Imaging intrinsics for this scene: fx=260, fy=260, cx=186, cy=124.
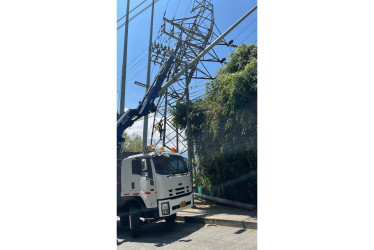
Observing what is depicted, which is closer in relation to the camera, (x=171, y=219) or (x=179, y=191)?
(x=179, y=191)

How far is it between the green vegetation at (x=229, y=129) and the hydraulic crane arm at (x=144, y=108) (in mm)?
1128

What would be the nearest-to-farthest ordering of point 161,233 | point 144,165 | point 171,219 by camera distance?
point 144,165, point 161,233, point 171,219

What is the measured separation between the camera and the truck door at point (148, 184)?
4391 millimetres

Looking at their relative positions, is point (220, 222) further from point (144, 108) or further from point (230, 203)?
point (144, 108)

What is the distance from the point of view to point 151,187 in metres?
4.42

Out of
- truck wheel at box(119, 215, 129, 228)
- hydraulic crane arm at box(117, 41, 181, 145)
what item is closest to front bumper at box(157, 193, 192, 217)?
truck wheel at box(119, 215, 129, 228)

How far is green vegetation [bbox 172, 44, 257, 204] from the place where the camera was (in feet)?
17.0

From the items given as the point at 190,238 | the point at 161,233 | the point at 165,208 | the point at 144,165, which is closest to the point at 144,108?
the point at 144,165

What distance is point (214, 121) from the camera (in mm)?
6051

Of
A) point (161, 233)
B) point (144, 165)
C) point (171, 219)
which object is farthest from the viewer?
point (171, 219)

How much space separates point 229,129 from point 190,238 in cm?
249

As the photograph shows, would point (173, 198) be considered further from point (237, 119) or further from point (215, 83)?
point (215, 83)

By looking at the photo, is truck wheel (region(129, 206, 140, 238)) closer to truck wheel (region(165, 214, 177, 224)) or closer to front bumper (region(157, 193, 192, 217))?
front bumper (region(157, 193, 192, 217))

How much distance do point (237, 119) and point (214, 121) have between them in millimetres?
818
